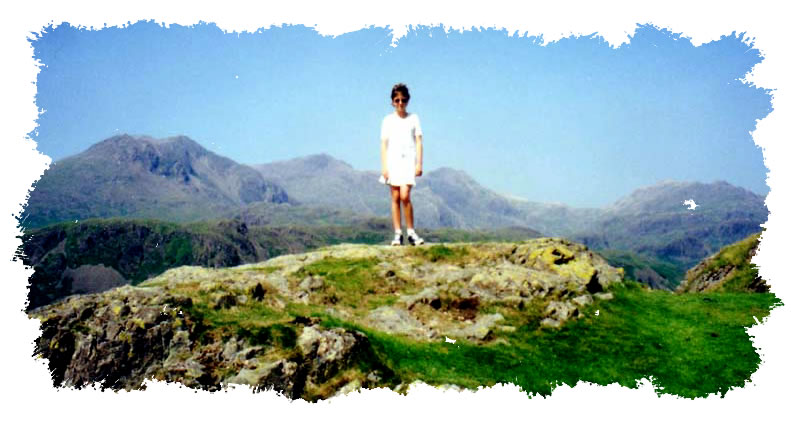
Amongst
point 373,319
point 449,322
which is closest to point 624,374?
point 449,322

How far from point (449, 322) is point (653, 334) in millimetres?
6534

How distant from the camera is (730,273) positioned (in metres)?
28.3

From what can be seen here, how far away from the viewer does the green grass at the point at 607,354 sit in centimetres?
1341

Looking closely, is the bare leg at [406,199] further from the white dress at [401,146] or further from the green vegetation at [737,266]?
the green vegetation at [737,266]

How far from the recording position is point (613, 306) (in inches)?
804

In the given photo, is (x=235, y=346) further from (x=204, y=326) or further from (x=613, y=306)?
(x=613, y=306)

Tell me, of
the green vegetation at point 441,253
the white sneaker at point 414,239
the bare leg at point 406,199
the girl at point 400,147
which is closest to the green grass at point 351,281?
the white sneaker at point 414,239

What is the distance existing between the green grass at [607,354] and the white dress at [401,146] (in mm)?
7089

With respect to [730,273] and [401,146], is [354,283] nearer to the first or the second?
[401,146]

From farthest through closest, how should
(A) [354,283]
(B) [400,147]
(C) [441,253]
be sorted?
(C) [441,253] → (A) [354,283] → (B) [400,147]

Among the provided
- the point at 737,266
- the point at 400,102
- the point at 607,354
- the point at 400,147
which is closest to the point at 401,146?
the point at 400,147

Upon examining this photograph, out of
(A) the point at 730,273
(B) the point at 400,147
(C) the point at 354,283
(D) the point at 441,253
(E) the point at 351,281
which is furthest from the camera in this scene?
(A) the point at 730,273

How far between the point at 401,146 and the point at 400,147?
0.19ft

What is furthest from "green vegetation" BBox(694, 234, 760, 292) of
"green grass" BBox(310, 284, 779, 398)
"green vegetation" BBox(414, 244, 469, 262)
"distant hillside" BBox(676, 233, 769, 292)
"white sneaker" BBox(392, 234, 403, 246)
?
"white sneaker" BBox(392, 234, 403, 246)
